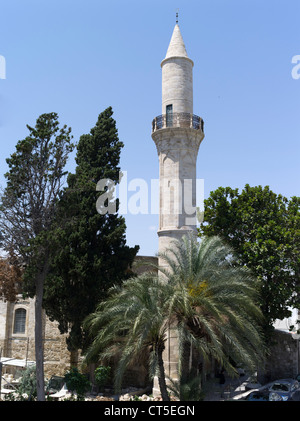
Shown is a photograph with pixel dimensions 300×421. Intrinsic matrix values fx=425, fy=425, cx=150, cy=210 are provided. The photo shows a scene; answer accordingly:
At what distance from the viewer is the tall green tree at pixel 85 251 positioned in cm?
2358

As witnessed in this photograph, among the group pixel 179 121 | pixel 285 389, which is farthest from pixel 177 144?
pixel 285 389

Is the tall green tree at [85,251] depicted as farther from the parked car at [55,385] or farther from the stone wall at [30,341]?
the stone wall at [30,341]

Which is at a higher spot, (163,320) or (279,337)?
(163,320)

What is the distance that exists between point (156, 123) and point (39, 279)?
12901 millimetres

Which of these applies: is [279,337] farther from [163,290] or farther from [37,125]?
[37,125]

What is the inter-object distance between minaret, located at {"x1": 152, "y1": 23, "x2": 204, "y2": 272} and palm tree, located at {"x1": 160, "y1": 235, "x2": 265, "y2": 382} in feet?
20.4

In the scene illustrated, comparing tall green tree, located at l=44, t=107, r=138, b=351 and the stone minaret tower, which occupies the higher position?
the stone minaret tower

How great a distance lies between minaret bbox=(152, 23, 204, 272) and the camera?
26359 millimetres

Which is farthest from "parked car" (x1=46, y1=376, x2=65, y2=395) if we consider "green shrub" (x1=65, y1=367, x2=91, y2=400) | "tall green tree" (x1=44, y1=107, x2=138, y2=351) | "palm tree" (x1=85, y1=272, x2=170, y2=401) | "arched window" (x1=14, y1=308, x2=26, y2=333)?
"arched window" (x1=14, y1=308, x2=26, y2=333)

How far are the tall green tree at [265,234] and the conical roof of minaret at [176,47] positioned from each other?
9.34 metres

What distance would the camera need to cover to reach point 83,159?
27172 millimetres

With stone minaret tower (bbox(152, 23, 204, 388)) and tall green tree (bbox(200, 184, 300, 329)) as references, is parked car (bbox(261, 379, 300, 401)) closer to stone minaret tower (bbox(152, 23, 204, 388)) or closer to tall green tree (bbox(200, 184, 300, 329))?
tall green tree (bbox(200, 184, 300, 329))

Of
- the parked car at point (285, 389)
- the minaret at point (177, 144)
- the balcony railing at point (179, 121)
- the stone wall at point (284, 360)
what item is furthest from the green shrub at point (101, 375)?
the balcony railing at point (179, 121)
